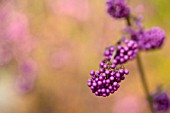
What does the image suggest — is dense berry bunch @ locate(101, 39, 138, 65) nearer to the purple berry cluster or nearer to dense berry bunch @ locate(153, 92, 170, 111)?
the purple berry cluster

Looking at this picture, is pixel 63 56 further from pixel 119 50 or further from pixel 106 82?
pixel 106 82

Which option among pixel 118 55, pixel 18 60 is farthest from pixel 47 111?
pixel 118 55

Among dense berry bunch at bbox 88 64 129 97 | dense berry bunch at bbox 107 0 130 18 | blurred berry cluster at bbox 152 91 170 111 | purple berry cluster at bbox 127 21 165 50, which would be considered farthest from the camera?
blurred berry cluster at bbox 152 91 170 111

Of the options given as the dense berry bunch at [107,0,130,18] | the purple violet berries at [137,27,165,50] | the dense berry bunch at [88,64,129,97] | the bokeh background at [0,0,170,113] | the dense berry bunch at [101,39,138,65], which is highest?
the bokeh background at [0,0,170,113]

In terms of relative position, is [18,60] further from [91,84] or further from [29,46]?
[91,84]

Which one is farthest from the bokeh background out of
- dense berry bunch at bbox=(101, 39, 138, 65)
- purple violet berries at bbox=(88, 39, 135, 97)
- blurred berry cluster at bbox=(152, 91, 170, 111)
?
purple violet berries at bbox=(88, 39, 135, 97)

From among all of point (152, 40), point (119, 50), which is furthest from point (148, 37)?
point (119, 50)

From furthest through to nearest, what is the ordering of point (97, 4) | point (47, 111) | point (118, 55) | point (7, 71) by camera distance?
1. point (97, 4)
2. point (7, 71)
3. point (47, 111)
4. point (118, 55)
